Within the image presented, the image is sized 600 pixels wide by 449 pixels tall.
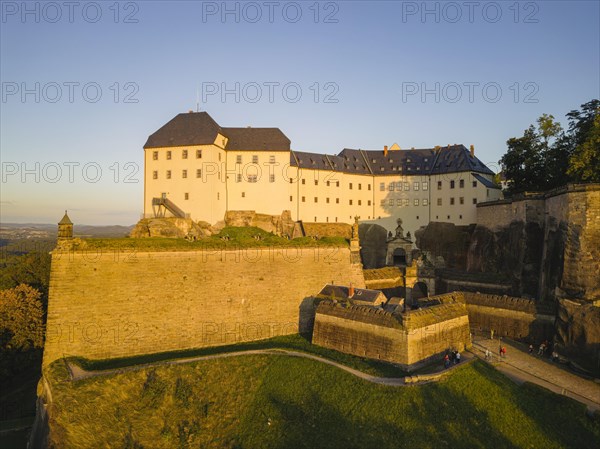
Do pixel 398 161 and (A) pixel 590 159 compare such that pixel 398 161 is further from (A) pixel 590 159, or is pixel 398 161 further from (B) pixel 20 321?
(B) pixel 20 321

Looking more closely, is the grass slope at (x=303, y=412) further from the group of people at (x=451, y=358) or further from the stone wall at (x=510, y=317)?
the stone wall at (x=510, y=317)

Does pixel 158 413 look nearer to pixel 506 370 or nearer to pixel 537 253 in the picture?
pixel 506 370

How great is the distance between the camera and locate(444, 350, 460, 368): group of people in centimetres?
1980

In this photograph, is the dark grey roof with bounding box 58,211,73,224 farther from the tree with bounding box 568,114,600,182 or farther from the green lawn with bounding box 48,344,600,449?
the tree with bounding box 568,114,600,182

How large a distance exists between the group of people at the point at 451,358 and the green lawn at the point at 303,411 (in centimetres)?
97

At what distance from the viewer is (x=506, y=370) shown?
20.1 m

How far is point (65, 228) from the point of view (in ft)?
70.0

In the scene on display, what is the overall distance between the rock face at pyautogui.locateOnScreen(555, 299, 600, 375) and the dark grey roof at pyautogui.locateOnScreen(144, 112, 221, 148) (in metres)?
29.6

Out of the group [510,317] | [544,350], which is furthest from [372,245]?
[544,350]

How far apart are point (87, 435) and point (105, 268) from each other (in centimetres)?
870

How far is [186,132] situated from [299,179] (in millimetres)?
14386

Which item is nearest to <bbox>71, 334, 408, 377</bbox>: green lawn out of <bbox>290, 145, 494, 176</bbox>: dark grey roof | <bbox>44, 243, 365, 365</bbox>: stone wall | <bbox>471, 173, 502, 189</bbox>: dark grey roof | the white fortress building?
<bbox>44, 243, 365, 365</bbox>: stone wall

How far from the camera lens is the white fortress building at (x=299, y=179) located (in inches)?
1465

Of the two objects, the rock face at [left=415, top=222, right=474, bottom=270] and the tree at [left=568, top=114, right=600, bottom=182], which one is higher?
the tree at [left=568, top=114, right=600, bottom=182]
